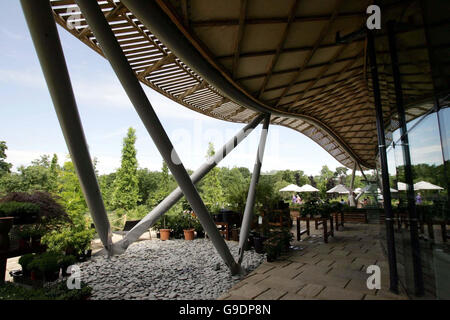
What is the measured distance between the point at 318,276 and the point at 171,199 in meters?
3.63

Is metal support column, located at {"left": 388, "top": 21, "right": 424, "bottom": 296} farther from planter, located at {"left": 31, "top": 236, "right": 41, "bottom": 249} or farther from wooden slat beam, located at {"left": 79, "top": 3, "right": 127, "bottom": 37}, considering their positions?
planter, located at {"left": 31, "top": 236, "right": 41, "bottom": 249}

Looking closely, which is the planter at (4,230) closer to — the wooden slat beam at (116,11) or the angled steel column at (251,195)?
the wooden slat beam at (116,11)

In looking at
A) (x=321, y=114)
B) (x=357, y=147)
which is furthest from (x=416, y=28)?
(x=357, y=147)

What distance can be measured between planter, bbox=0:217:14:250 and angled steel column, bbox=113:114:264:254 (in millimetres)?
1762

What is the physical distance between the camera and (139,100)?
3.06 m

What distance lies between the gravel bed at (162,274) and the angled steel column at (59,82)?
7.55ft

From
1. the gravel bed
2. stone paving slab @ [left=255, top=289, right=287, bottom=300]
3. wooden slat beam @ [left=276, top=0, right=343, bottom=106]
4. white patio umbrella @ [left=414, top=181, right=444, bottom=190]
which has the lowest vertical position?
the gravel bed

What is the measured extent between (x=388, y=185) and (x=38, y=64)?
17.9 feet

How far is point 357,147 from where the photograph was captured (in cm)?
1792

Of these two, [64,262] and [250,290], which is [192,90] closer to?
[250,290]

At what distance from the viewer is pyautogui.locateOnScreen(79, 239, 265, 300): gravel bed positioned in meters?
4.01

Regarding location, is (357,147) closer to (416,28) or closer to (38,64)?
(416,28)

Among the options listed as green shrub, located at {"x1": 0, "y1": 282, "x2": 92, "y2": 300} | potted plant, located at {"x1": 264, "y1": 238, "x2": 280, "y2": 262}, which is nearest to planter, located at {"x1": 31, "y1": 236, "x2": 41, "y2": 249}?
green shrub, located at {"x1": 0, "y1": 282, "x2": 92, "y2": 300}
